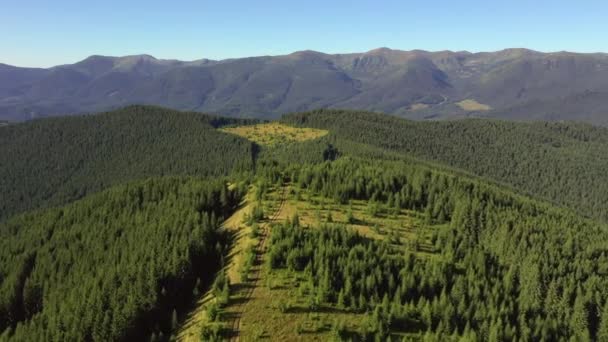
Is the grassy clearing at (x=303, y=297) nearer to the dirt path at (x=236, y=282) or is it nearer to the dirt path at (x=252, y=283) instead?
the dirt path at (x=252, y=283)

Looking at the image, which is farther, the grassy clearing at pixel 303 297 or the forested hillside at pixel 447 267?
the forested hillside at pixel 447 267

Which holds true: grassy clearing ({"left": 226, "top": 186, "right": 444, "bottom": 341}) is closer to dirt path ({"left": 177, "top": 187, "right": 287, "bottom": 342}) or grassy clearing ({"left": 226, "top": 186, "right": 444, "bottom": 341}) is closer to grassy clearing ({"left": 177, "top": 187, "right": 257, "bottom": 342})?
dirt path ({"left": 177, "top": 187, "right": 287, "bottom": 342})

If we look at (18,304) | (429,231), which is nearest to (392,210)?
(429,231)

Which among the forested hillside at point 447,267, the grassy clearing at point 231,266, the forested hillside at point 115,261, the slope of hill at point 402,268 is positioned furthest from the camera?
the forested hillside at point 115,261

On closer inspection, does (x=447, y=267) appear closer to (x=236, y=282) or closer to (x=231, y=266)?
(x=236, y=282)

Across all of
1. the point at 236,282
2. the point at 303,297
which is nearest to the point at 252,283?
the point at 236,282

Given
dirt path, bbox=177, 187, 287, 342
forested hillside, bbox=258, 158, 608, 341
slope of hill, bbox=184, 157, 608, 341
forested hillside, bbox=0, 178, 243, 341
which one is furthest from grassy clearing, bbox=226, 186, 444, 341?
forested hillside, bbox=0, 178, 243, 341

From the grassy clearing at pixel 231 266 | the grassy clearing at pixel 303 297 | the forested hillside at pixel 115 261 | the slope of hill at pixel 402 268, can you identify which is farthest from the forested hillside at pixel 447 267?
the forested hillside at pixel 115 261

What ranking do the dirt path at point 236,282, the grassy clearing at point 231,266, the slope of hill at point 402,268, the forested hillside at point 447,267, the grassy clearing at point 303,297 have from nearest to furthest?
the grassy clearing at point 303,297 → the slope of hill at point 402,268 → the dirt path at point 236,282 → the forested hillside at point 447,267 → the grassy clearing at point 231,266
